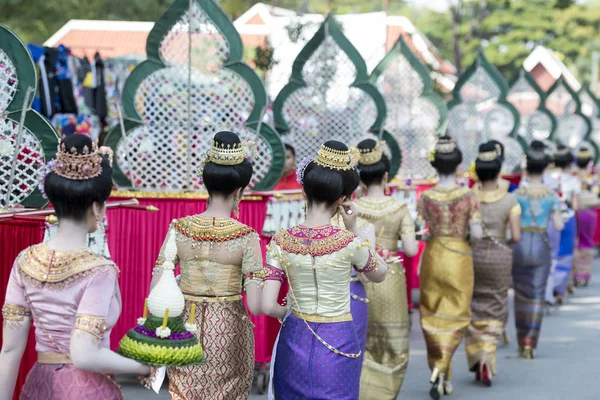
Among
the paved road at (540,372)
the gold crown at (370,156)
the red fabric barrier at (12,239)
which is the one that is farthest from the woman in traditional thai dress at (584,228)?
the red fabric barrier at (12,239)

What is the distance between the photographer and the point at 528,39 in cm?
3200

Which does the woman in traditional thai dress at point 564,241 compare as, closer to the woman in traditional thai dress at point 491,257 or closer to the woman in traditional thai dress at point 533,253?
the woman in traditional thai dress at point 533,253

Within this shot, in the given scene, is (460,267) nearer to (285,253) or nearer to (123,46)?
Answer: (285,253)

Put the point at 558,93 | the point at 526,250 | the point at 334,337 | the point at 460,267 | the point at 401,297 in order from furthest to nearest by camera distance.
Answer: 1. the point at 558,93
2. the point at 526,250
3. the point at 460,267
4. the point at 401,297
5. the point at 334,337

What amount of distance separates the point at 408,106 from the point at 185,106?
3.94m

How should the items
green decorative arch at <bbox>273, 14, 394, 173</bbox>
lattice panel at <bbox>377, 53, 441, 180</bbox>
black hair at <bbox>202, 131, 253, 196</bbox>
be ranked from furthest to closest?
1. lattice panel at <bbox>377, 53, 441, 180</bbox>
2. green decorative arch at <bbox>273, 14, 394, 173</bbox>
3. black hair at <bbox>202, 131, 253, 196</bbox>

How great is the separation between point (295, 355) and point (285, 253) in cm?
46

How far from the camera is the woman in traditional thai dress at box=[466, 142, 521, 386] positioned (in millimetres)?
7102

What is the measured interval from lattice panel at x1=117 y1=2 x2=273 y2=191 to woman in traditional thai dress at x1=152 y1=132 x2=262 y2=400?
2.13m

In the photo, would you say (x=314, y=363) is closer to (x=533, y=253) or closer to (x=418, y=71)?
(x=533, y=253)

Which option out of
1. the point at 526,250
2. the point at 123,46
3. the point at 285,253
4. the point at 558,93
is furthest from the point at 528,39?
the point at 285,253

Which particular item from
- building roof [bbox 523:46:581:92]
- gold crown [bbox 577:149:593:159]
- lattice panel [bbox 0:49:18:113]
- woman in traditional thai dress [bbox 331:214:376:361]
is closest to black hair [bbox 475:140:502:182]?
woman in traditional thai dress [bbox 331:214:376:361]

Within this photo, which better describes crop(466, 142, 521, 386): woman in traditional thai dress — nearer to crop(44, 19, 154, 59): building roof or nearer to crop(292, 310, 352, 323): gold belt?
crop(292, 310, 352, 323): gold belt

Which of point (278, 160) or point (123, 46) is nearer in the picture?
point (278, 160)
